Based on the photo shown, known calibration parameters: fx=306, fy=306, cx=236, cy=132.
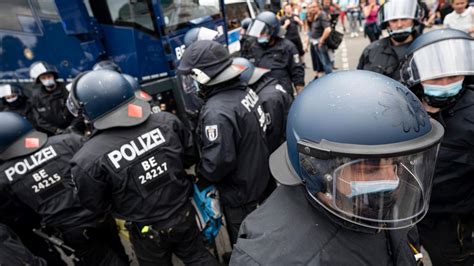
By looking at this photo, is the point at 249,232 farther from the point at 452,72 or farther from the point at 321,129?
the point at 452,72

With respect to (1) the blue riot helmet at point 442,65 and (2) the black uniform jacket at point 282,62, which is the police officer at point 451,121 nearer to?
(1) the blue riot helmet at point 442,65

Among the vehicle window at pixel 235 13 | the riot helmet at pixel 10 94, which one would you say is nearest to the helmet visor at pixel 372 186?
the riot helmet at pixel 10 94

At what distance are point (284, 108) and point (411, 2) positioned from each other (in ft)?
5.16

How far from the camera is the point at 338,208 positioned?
3.43ft

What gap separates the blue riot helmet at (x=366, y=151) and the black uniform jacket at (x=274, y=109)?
1.86 meters

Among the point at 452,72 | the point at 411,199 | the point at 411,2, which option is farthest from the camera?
the point at 411,2

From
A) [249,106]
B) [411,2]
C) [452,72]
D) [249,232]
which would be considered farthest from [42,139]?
[411,2]

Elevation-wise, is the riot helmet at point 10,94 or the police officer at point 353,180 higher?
the police officer at point 353,180

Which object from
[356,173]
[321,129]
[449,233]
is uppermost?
[321,129]

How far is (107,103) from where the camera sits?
7.19 ft

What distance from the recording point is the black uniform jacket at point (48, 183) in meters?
2.33

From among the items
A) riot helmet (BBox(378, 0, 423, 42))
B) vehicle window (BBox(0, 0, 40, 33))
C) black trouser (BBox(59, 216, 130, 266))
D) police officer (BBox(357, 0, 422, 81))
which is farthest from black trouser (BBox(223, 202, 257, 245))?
vehicle window (BBox(0, 0, 40, 33))

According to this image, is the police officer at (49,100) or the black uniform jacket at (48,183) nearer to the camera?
the black uniform jacket at (48,183)

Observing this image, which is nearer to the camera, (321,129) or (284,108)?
(321,129)
